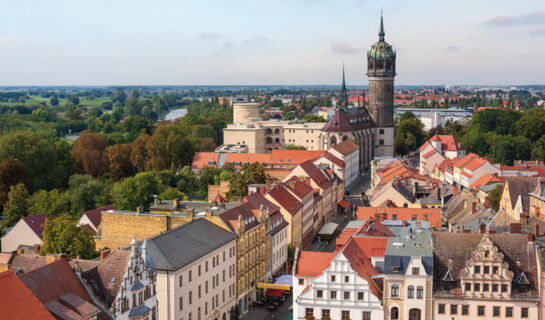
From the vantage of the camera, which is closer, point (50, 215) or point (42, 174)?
point (50, 215)

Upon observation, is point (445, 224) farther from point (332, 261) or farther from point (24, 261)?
point (24, 261)

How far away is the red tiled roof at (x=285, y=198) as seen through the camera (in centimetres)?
7436

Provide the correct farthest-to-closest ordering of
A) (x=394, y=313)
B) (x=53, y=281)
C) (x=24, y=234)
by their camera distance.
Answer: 1. (x=24, y=234)
2. (x=394, y=313)
3. (x=53, y=281)

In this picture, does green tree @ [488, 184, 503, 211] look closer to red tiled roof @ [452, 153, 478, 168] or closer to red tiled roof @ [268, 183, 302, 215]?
red tiled roof @ [268, 183, 302, 215]

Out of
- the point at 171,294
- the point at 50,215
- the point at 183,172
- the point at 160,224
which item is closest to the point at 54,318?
the point at 171,294

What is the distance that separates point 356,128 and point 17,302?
407ft

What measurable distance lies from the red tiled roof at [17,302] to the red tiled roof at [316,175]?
6187cm

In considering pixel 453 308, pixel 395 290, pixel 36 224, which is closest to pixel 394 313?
pixel 395 290

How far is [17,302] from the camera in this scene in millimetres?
34781

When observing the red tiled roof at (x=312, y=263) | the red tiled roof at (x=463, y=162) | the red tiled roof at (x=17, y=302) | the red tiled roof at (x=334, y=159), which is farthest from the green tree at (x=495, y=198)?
A: the red tiled roof at (x=17, y=302)

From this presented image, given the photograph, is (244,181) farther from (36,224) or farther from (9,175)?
(9,175)

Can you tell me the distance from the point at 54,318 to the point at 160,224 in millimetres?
24207

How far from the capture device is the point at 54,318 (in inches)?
1393

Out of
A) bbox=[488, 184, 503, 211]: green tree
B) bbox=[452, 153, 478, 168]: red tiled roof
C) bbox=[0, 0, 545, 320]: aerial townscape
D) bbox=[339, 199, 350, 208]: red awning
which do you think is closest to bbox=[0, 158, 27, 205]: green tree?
bbox=[0, 0, 545, 320]: aerial townscape
